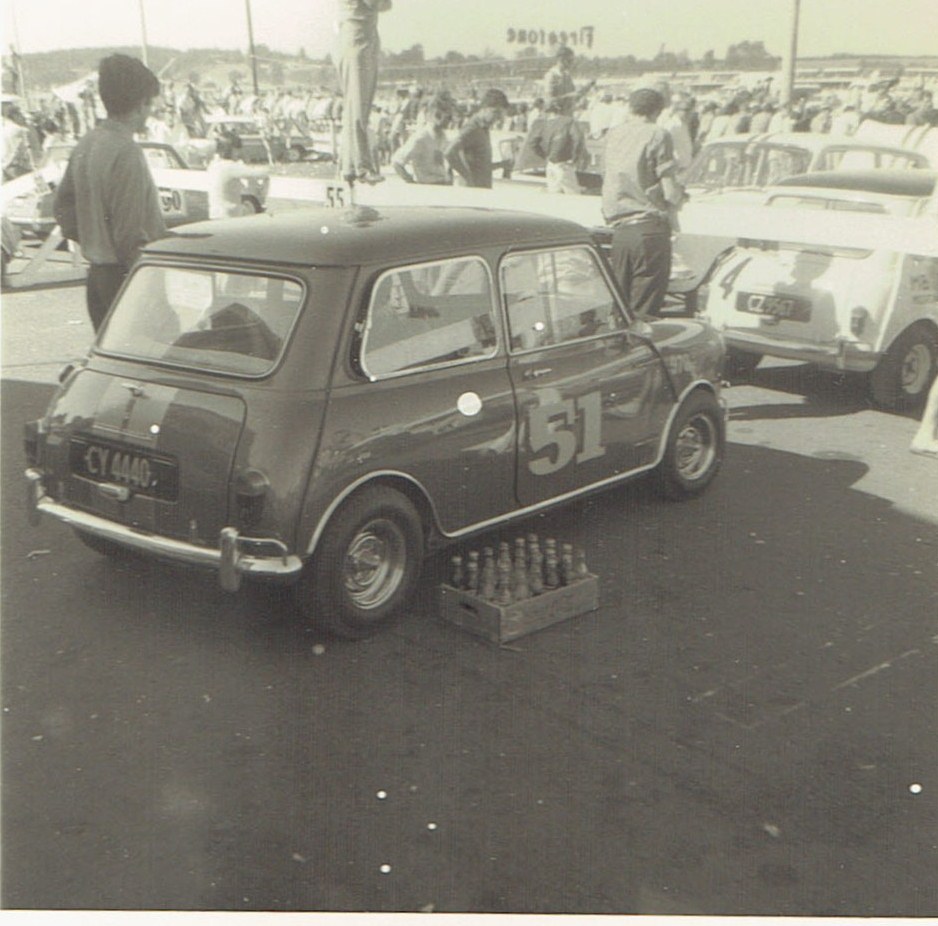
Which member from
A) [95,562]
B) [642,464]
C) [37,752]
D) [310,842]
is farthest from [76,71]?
[310,842]

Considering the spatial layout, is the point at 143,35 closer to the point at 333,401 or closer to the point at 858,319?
the point at 333,401

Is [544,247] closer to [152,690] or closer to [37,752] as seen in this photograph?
[152,690]

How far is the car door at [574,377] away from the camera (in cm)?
473

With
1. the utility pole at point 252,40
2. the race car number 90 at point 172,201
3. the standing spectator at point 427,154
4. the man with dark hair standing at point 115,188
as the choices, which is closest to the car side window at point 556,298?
the utility pole at point 252,40

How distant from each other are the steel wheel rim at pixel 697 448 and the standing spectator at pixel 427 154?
5006 mm

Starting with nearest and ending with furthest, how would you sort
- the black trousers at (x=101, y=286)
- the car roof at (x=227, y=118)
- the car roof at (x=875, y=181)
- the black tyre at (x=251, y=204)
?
the black trousers at (x=101, y=286), the car roof at (x=875, y=181), the car roof at (x=227, y=118), the black tyre at (x=251, y=204)

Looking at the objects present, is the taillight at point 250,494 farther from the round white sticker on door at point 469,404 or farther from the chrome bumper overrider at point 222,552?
the round white sticker on door at point 469,404

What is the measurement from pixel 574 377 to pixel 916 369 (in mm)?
3987

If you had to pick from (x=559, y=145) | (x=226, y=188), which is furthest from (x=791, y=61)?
(x=226, y=188)

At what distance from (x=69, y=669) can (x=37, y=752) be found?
559 mm

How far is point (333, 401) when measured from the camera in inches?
159

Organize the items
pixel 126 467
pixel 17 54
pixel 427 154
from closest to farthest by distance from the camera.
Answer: pixel 126 467, pixel 17 54, pixel 427 154

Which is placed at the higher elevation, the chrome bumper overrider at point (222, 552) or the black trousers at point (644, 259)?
the black trousers at point (644, 259)

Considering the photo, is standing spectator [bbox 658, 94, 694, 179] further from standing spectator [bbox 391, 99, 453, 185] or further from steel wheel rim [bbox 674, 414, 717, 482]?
steel wheel rim [bbox 674, 414, 717, 482]
